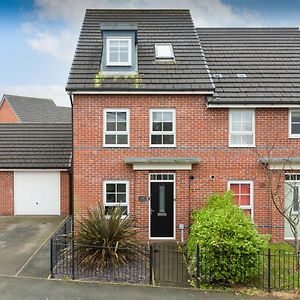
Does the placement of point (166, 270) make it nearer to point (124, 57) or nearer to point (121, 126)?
point (121, 126)

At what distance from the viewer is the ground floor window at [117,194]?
41.3 feet

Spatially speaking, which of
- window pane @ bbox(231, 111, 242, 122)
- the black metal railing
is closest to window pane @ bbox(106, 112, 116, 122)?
window pane @ bbox(231, 111, 242, 122)

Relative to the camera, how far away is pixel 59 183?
17266 mm

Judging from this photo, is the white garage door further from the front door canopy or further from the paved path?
the paved path

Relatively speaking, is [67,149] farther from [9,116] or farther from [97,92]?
[9,116]

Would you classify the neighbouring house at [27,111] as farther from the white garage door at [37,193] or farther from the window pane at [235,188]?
the window pane at [235,188]

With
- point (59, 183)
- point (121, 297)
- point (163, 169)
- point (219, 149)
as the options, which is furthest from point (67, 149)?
point (121, 297)

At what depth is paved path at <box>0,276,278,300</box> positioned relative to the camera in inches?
308

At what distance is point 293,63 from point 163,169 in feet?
25.6

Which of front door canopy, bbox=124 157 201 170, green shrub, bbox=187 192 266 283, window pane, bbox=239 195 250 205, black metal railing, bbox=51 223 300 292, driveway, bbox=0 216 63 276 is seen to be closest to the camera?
green shrub, bbox=187 192 266 283

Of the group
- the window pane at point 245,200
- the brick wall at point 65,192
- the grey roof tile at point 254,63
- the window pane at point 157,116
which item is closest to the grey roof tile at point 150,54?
the window pane at point 157,116

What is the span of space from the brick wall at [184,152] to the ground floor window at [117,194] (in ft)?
0.62

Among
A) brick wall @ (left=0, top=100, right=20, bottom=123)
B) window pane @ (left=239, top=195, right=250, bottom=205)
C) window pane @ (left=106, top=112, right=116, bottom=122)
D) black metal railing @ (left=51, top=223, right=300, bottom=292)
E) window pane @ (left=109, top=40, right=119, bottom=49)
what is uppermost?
brick wall @ (left=0, top=100, right=20, bottom=123)

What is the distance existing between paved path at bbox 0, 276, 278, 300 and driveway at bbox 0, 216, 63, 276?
31.1 inches
